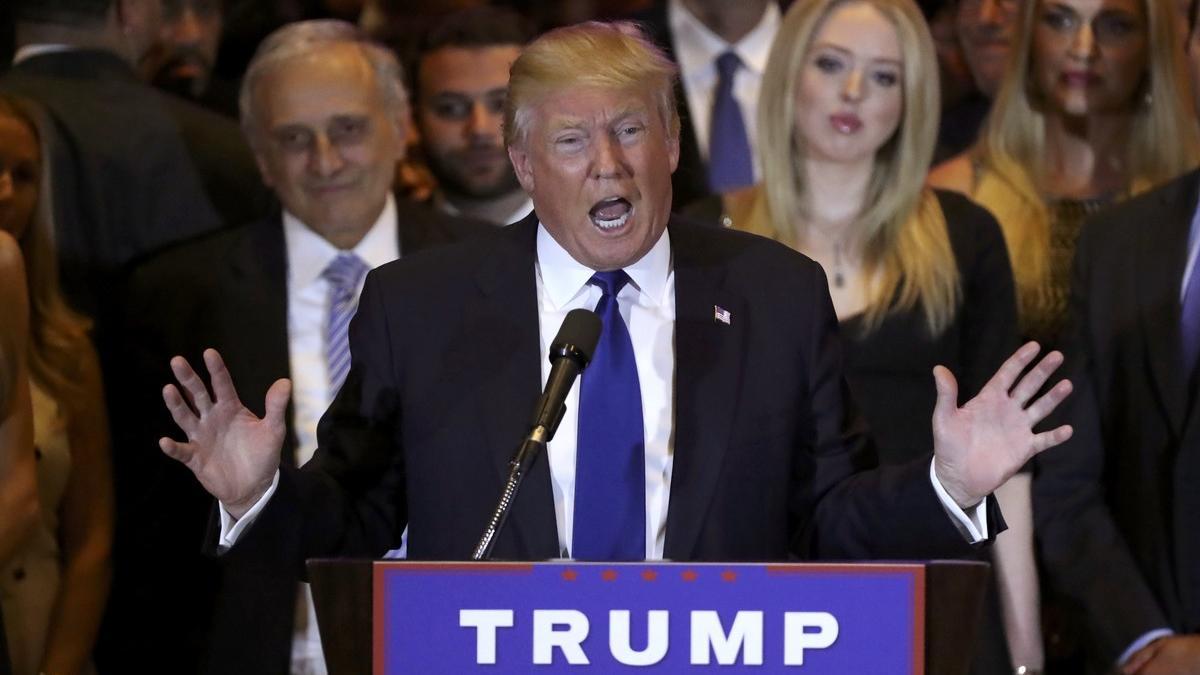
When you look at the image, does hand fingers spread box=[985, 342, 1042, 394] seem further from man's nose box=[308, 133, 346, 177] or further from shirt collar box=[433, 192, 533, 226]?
shirt collar box=[433, 192, 533, 226]

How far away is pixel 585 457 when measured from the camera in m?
2.57

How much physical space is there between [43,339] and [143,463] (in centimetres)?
40

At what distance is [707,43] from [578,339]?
105 inches

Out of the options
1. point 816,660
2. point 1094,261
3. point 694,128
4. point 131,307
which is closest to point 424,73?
point 694,128

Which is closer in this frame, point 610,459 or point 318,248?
point 610,459

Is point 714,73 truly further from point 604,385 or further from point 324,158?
point 604,385

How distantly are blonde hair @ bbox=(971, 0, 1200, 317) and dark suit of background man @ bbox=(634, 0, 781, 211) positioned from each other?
637 mm

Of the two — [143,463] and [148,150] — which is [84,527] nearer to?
[143,463]

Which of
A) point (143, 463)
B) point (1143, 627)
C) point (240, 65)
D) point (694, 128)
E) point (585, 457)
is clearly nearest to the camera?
point (585, 457)

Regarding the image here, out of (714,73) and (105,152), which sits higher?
(714,73)

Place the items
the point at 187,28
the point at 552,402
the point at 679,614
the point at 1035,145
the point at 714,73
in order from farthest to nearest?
the point at 187,28, the point at 714,73, the point at 1035,145, the point at 552,402, the point at 679,614

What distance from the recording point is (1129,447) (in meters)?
3.40

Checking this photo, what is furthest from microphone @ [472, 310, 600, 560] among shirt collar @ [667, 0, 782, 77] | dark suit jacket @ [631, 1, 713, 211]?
shirt collar @ [667, 0, 782, 77]

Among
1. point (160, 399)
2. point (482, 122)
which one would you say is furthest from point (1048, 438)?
point (482, 122)
